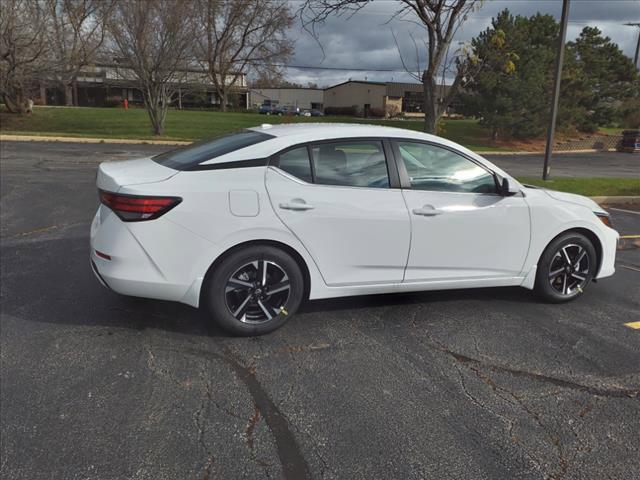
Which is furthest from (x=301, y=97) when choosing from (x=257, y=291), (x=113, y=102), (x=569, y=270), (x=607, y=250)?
(x=257, y=291)

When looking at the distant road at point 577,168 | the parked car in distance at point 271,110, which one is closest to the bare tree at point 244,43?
the parked car in distance at point 271,110

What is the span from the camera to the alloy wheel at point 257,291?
3.64 metres

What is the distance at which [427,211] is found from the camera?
396cm

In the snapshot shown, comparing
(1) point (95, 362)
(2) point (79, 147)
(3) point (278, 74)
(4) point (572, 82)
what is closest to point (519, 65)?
(4) point (572, 82)

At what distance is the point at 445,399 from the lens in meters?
3.05

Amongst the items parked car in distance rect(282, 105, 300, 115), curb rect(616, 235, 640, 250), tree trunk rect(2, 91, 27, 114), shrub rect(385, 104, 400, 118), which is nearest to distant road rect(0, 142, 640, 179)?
curb rect(616, 235, 640, 250)

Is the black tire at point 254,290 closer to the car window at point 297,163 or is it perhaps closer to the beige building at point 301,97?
the car window at point 297,163

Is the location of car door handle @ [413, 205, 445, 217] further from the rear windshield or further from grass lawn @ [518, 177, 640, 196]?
grass lawn @ [518, 177, 640, 196]

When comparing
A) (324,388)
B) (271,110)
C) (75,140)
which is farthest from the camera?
(271,110)

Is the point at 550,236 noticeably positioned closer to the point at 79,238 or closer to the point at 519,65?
the point at 79,238

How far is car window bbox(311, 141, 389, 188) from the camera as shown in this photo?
3826 millimetres

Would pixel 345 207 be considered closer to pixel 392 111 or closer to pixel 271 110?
pixel 271 110

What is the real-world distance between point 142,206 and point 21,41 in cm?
2525

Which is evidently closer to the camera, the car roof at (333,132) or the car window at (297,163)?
the car window at (297,163)
